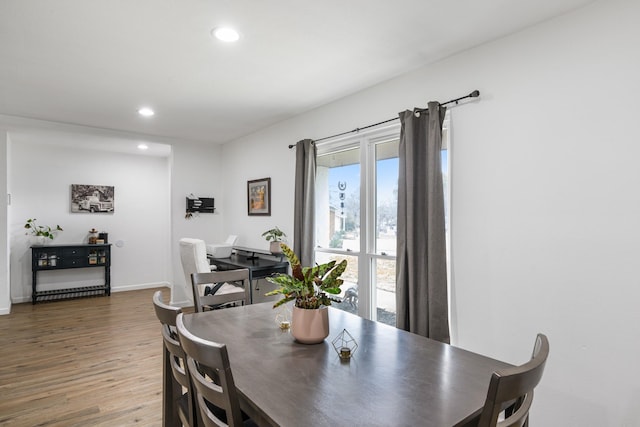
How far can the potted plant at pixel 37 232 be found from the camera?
5.54m

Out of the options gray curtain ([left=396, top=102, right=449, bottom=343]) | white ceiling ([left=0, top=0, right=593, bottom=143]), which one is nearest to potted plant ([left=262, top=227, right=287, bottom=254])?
white ceiling ([left=0, top=0, right=593, bottom=143])

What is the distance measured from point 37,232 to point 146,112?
3209 millimetres

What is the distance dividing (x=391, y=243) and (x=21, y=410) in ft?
9.85

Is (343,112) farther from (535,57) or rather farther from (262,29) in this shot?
(535,57)

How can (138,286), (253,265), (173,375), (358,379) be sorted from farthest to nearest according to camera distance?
(138,286) → (253,265) → (173,375) → (358,379)

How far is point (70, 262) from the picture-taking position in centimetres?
566

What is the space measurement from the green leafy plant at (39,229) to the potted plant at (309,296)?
5702 mm

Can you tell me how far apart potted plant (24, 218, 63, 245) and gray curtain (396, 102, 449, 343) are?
18.7ft

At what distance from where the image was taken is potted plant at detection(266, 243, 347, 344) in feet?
5.22

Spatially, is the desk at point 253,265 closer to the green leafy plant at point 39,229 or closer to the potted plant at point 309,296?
the potted plant at point 309,296

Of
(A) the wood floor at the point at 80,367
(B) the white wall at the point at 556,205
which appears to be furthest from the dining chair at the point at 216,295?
(B) the white wall at the point at 556,205

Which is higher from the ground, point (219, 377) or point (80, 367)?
point (219, 377)

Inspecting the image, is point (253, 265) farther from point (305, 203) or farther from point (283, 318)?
point (283, 318)

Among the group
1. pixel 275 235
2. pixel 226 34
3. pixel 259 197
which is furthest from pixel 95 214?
pixel 226 34
